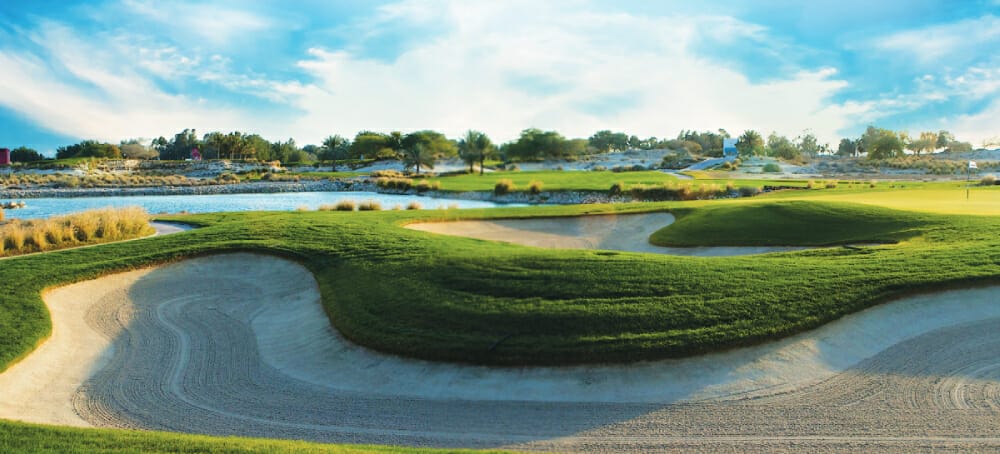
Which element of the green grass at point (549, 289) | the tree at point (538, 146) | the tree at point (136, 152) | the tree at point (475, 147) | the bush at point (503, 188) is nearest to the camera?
the green grass at point (549, 289)

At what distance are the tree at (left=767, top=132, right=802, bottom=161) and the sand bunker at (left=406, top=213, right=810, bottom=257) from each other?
10762cm

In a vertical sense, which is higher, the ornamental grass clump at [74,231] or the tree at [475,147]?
the tree at [475,147]

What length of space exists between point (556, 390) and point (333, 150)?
11239 centimetres

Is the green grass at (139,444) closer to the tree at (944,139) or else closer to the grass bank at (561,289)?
the grass bank at (561,289)

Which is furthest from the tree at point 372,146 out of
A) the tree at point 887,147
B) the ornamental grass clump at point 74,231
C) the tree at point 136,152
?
the ornamental grass clump at point 74,231

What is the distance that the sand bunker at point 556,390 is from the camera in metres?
7.07

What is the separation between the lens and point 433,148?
11569cm

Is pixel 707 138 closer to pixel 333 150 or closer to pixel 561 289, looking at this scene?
pixel 333 150

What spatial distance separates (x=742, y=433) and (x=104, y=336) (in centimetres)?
1105

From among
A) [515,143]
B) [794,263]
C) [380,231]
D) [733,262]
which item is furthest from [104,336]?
[515,143]

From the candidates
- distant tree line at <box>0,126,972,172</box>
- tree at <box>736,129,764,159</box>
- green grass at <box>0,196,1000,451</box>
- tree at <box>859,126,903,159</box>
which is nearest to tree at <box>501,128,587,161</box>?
distant tree line at <box>0,126,972,172</box>

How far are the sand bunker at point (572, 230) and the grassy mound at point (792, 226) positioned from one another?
1.08 m

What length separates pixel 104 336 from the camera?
37.6 ft

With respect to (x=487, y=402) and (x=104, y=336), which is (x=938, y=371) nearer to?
(x=487, y=402)
